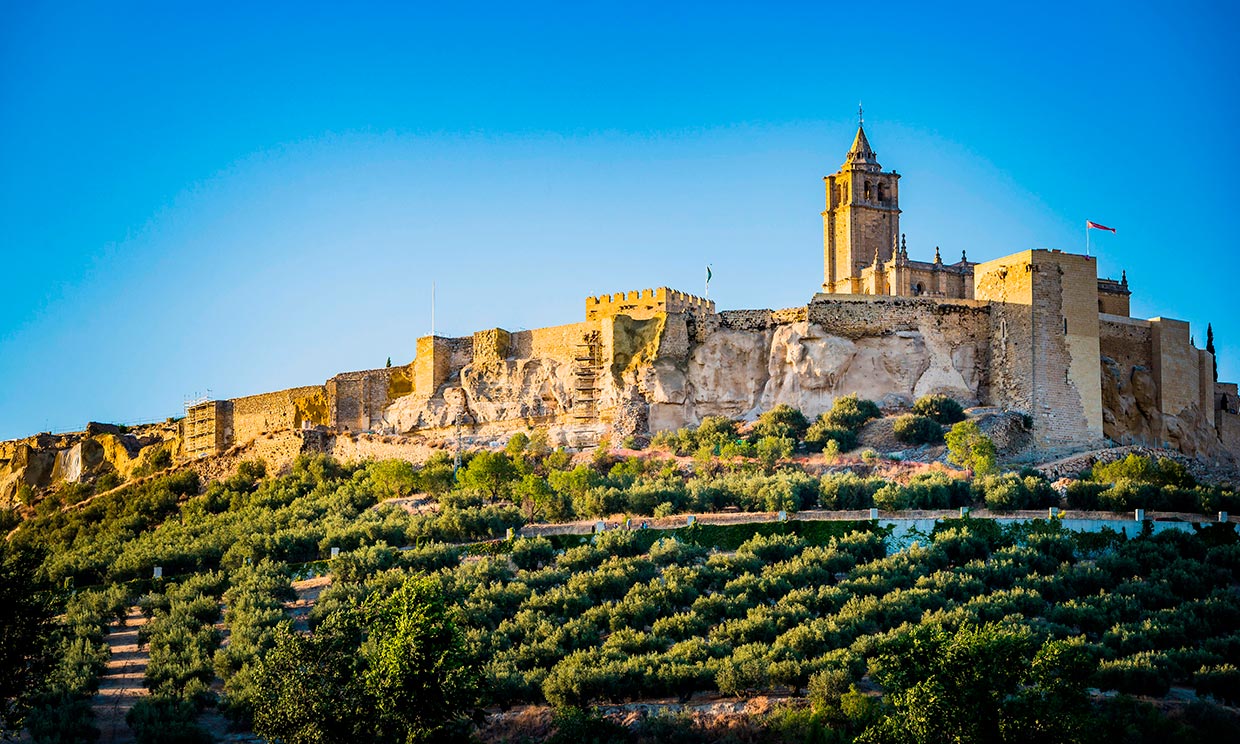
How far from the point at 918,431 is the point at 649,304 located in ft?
27.6

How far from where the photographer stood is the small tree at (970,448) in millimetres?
31531

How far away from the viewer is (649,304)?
39.2 meters

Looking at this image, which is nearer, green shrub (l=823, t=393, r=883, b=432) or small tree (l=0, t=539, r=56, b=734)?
small tree (l=0, t=539, r=56, b=734)

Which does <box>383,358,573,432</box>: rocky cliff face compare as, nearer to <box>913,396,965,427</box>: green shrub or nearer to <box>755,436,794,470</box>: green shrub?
<box>755,436,794,470</box>: green shrub

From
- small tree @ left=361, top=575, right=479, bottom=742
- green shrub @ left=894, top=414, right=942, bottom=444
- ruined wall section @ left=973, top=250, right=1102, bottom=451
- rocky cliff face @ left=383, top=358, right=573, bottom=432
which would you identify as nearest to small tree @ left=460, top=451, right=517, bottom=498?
rocky cliff face @ left=383, top=358, right=573, bottom=432

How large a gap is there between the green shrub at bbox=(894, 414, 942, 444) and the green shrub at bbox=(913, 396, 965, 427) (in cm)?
71

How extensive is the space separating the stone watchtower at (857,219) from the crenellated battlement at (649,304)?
9303 millimetres

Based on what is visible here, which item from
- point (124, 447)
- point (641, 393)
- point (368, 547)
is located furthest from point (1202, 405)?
point (124, 447)

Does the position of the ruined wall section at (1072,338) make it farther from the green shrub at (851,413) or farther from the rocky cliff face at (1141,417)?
the green shrub at (851,413)

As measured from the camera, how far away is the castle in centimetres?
3591

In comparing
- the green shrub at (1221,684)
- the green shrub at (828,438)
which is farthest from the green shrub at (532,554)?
the green shrub at (1221,684)

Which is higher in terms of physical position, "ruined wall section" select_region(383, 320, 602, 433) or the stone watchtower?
the stone watchtower

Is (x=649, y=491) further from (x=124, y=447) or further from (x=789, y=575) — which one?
(x=124, y=447)

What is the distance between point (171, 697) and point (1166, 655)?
1471 centimetres
